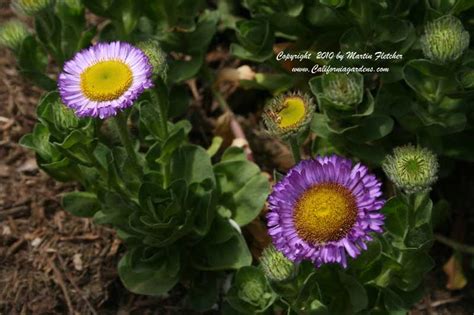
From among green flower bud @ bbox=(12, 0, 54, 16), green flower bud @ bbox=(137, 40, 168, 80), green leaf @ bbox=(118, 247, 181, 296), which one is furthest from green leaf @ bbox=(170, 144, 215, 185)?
green flower bud @ bbox=(12, 0, 54, 16)

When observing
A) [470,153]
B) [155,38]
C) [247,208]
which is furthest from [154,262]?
[470,153]

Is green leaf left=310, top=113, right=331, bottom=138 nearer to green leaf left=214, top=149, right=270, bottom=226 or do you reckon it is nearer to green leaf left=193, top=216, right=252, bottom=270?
green leaf left=214, top=149, right=270, bottom=226

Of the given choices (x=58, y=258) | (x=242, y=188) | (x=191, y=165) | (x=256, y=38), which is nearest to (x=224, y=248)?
(x=242, y=188)

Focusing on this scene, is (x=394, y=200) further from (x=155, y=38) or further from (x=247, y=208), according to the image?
(x=155, y=38)

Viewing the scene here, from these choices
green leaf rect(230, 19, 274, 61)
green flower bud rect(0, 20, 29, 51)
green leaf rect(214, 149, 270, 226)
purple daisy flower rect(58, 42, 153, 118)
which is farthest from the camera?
green leaf rect(230, 19, 274, 61)

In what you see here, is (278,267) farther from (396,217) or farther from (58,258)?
(58,258)

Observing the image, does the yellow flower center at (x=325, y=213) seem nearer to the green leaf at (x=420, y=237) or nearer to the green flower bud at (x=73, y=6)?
the green leaf at (x=420, y=237)
